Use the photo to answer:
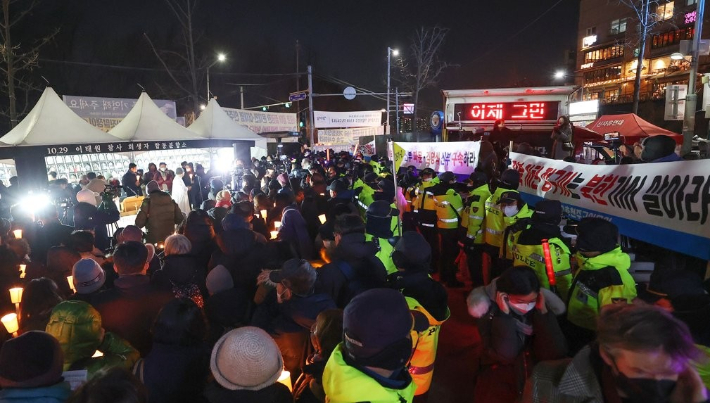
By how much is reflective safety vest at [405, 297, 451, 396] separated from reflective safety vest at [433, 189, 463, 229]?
3.92 meters

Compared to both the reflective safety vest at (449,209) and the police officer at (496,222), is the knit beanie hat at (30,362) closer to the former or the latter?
the police officer at (496,222)

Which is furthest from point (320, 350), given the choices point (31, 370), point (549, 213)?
point (549, 213)

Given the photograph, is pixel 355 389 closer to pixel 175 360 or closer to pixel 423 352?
pixel 175 360

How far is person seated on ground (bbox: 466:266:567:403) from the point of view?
2904 millimetres

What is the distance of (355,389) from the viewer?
2.07 meters

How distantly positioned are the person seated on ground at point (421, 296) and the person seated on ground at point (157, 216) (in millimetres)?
5200

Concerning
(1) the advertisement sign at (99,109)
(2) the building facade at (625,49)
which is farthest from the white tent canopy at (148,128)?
(2) the building facade at (625,49)

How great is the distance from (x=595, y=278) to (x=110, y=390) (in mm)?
3166

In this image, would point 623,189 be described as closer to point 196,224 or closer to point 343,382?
point 343,382

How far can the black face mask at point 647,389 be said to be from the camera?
1.72 m

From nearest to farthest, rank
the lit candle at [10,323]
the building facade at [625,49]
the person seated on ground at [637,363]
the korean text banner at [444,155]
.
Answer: the person seated on ground at [637,363] → the lit candle at [10,323] → the korean text banner at [444,155] → the building facade at [625,49]

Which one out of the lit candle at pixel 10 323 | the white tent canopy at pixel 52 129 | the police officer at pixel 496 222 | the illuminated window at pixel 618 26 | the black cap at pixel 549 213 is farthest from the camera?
the illuminated window at pixel 618 26

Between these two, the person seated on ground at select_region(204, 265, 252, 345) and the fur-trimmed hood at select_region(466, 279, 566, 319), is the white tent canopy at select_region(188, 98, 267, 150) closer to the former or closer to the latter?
the person seated on ground at select_region(204, 265, 252, 345)

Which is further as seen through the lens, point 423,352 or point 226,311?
point 226,311
